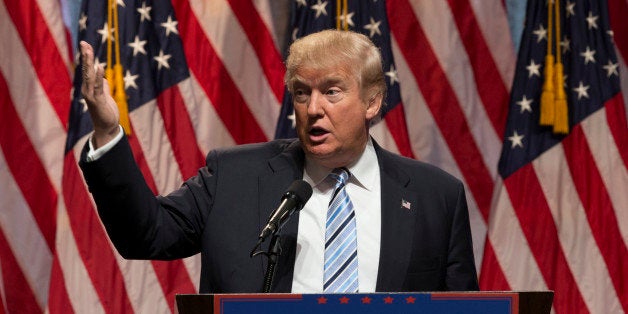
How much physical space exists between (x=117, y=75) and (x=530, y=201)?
1.95 meters

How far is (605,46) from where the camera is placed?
4574 mm

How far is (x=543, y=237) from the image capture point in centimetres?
462

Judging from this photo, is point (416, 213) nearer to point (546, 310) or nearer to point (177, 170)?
point (546, 310)

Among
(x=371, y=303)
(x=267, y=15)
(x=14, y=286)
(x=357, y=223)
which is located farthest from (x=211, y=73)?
(x=371, y=303)

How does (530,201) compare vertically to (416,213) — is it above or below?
below

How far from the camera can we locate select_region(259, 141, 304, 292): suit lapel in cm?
250

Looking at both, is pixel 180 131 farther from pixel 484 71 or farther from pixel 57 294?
pixel 484 71

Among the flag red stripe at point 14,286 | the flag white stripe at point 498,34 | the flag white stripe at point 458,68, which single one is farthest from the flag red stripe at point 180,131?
the flag white stripe at point 498,34

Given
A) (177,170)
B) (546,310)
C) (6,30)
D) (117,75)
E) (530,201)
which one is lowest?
(530,201)

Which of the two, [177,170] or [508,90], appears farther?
[508,90]

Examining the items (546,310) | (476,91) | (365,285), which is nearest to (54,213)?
(476,91)

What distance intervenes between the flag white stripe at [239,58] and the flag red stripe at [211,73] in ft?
0.09

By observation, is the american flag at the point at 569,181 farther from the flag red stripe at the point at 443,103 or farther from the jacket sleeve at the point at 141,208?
the jacket sleeve at the point at 141,208

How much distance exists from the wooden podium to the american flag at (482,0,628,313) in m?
2.81
